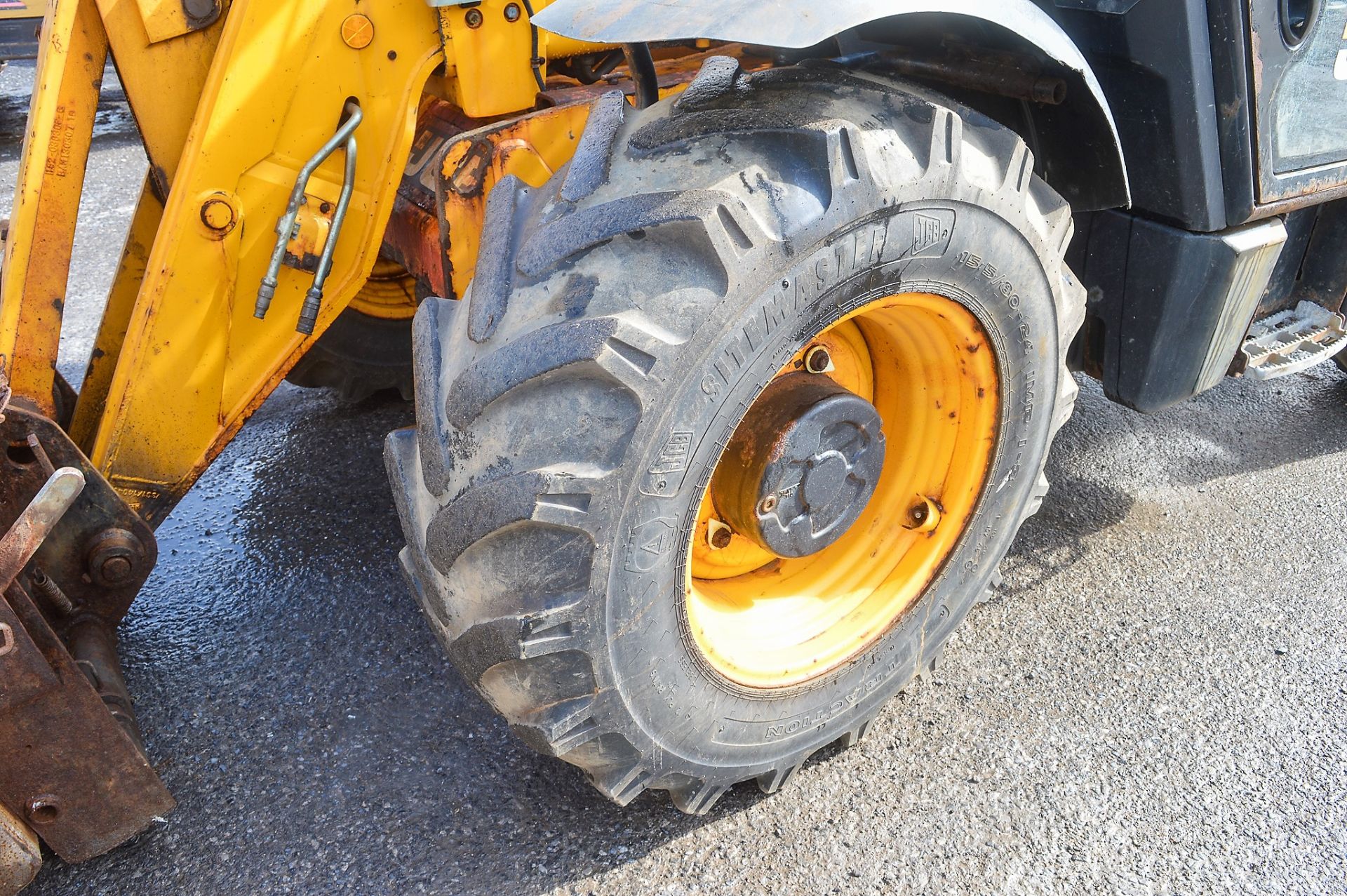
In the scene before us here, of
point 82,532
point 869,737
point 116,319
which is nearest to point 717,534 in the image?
point 869,737

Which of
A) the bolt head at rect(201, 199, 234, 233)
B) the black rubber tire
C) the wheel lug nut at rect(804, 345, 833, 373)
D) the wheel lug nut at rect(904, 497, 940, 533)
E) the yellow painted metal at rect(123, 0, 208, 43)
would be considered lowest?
the black rubber tire

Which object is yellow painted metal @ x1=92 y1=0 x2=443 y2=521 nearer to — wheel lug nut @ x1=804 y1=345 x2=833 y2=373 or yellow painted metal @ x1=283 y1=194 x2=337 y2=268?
yellow painted metal @ x1=283 y1=194 x2=337 y2=268

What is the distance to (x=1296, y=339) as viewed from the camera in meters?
2.56

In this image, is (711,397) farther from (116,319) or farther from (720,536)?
(116,319)

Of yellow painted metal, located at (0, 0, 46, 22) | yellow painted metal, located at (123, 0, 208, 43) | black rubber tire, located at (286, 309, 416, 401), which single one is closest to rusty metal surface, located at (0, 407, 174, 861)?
yellow painted metal, located at (123, 0, 208, 43)

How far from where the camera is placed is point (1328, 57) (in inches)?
80.9

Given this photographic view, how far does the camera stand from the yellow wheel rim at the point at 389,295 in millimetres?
3035

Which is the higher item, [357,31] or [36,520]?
[357,31]

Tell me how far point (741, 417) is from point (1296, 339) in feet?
6.00

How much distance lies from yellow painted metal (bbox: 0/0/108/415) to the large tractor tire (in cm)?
81

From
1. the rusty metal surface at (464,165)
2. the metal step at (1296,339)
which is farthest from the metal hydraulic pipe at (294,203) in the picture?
the metal step at (1296,339)

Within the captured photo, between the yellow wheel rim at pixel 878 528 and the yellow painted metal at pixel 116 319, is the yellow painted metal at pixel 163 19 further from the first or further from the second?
the yellow wheel rim at pixel 878 528

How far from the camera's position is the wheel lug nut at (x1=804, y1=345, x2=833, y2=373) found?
1.90 metres

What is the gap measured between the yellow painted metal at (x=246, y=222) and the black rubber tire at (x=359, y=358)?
1.12 meters
